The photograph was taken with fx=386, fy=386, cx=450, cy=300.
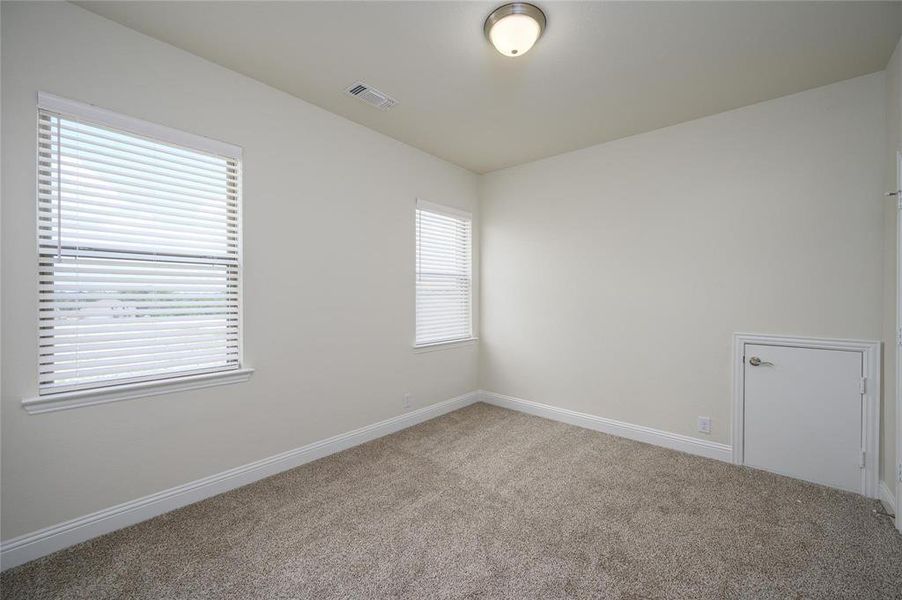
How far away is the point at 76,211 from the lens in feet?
6.61

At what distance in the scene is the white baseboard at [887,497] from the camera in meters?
2.24

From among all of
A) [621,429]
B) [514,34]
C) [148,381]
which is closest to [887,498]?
[621,429]

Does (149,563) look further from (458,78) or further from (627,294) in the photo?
(627,294)

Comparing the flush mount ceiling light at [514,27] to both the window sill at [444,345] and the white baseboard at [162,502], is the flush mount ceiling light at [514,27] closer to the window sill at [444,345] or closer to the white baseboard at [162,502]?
the window sill at [444,345]

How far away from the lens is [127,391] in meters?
2.15

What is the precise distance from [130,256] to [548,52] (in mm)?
2682

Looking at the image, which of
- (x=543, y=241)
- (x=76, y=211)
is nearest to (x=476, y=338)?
(x=543, y=241)

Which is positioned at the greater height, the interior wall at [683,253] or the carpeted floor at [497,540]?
the interior wall at [683,253]

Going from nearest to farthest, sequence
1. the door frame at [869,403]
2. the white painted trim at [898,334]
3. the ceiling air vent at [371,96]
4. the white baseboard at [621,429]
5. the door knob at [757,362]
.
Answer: the white painted trim at [898,334]
the door frame at [869,403]
the ceiling air vent at [371,96]
the door knob at [757,362]
the white baseboard at [621,429]

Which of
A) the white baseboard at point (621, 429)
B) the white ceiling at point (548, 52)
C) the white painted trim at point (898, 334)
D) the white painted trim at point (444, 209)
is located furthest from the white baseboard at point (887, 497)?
the white painted trim at point (444, 209)

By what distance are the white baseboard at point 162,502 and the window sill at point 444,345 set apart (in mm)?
794

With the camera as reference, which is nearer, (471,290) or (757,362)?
(757,362)

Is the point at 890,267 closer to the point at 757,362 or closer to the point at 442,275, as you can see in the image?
the point at 757,362

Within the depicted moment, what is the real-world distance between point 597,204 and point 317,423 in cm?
317
